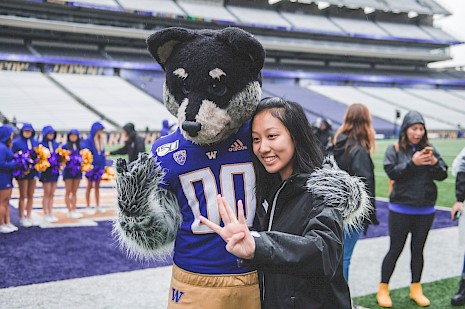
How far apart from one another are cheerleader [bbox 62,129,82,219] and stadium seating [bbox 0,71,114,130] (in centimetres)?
1457

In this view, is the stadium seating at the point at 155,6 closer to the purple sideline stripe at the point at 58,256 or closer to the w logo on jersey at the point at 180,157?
the purple sideline stripe at the point at 58,256

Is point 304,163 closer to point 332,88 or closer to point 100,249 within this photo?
point 100,249

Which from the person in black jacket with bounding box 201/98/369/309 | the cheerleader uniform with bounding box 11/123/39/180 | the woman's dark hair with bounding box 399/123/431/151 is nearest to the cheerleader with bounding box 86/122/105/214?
the cheerleader uniform with bounding box 11/123/39/180

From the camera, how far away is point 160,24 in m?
33.5

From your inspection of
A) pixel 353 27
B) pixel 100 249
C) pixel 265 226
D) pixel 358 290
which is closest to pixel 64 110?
pixel 100 249

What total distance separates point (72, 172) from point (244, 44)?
6.00 m

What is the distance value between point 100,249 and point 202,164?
402 centimetres

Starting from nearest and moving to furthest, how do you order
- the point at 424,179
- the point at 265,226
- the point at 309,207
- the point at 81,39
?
the point at 309,207 < the point at 265,226 < the point at 424,179 < the point at 81,39

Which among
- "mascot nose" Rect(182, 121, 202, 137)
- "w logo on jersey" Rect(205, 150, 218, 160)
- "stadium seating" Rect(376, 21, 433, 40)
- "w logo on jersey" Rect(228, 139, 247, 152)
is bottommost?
"w logo on jersey" Rect(205, 150, 218, 160)

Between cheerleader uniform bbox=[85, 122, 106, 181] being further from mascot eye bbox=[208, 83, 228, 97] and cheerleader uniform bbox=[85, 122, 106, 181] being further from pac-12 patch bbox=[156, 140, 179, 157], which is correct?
mascot eye bbox=[208, 83, 228, 97]

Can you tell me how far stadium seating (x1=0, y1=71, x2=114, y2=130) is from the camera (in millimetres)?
22266

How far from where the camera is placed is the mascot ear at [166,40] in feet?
7.01

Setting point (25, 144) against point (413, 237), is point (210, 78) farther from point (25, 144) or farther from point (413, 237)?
point (25, 144)

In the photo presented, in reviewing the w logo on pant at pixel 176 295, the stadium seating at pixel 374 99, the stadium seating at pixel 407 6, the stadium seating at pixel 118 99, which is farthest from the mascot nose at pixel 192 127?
the stadium seating at pixel 407 6
